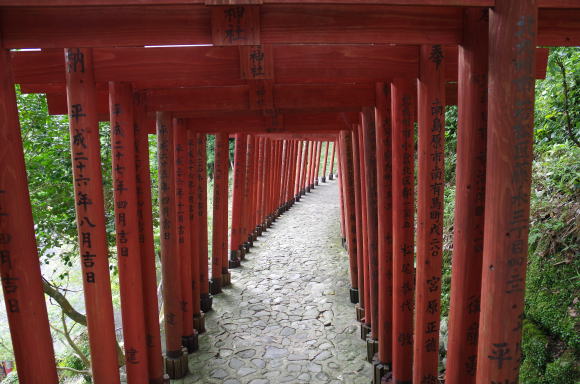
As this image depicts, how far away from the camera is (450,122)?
9922mm

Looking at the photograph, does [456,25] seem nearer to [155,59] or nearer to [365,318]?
[155,59]

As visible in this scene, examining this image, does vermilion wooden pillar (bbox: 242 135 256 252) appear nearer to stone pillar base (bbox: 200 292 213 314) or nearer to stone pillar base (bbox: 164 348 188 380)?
stone pillar base (bbox: 200 292 213 314)

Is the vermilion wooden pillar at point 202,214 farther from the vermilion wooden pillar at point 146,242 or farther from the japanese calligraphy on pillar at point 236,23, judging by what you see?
the japanese calligraphy on pillar at point 236,23

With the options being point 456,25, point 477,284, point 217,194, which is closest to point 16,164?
point 456,25

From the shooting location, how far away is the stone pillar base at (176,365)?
19.6 feet

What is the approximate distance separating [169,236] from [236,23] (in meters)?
3.85

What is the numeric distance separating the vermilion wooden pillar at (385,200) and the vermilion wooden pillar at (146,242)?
9.20ft

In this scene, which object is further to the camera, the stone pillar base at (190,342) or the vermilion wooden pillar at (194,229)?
the vermilion wooden pillar at (194,229)

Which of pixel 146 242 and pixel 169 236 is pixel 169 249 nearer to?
pixel 169 236

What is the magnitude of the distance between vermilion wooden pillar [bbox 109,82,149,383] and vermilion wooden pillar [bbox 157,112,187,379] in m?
1.13

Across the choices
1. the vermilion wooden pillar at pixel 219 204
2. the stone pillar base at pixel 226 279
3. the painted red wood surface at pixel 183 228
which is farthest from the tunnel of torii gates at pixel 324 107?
the stone pillar base at pixel 226 279

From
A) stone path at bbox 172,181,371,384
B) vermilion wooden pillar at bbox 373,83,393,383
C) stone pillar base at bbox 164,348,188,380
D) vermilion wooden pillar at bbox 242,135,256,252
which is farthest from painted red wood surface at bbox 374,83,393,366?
vermilion wooden pillar at bbox 242,135,256,252

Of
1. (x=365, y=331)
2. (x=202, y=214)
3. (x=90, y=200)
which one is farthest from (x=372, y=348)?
(x=90, y=200)

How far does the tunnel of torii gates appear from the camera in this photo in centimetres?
256
